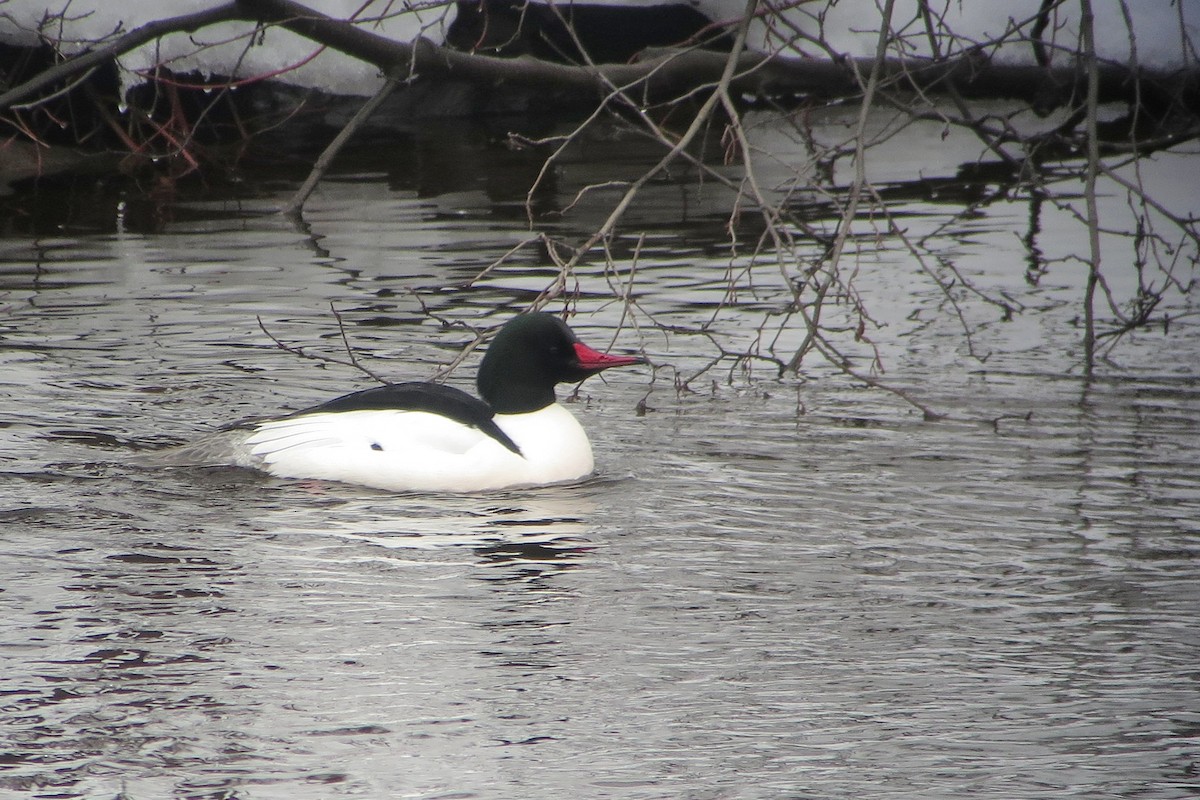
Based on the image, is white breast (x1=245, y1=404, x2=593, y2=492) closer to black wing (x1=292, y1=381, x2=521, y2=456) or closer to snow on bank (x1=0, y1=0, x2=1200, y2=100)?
black wing (x1=292, y1=381, x2=521, y2=456)

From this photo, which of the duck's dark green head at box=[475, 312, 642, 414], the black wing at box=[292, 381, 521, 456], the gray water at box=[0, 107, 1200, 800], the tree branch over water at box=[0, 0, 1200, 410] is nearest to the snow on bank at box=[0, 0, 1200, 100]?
the tree branch over water at box=[0, 0, 1200, 410]

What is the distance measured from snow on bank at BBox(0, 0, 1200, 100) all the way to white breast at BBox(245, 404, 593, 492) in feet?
23.3

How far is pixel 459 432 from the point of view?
6363 mm

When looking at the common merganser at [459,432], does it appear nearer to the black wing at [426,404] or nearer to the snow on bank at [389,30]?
the black wing at [426,404]

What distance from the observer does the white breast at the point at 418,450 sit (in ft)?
20.8

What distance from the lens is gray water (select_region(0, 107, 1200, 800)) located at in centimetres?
400

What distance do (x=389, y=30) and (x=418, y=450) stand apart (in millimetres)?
9445

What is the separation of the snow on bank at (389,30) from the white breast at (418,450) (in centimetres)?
710

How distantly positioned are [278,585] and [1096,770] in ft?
8.03

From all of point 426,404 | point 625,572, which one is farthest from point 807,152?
point 625,572

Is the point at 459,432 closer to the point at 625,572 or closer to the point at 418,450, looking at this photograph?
the point at 418,450

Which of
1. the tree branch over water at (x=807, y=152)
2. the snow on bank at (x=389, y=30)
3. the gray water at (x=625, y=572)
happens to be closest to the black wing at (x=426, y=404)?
the gray water at (x=625, y=572)

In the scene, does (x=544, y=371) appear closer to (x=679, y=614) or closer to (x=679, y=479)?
(x=679, y=479)

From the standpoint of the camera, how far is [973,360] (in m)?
8.29
